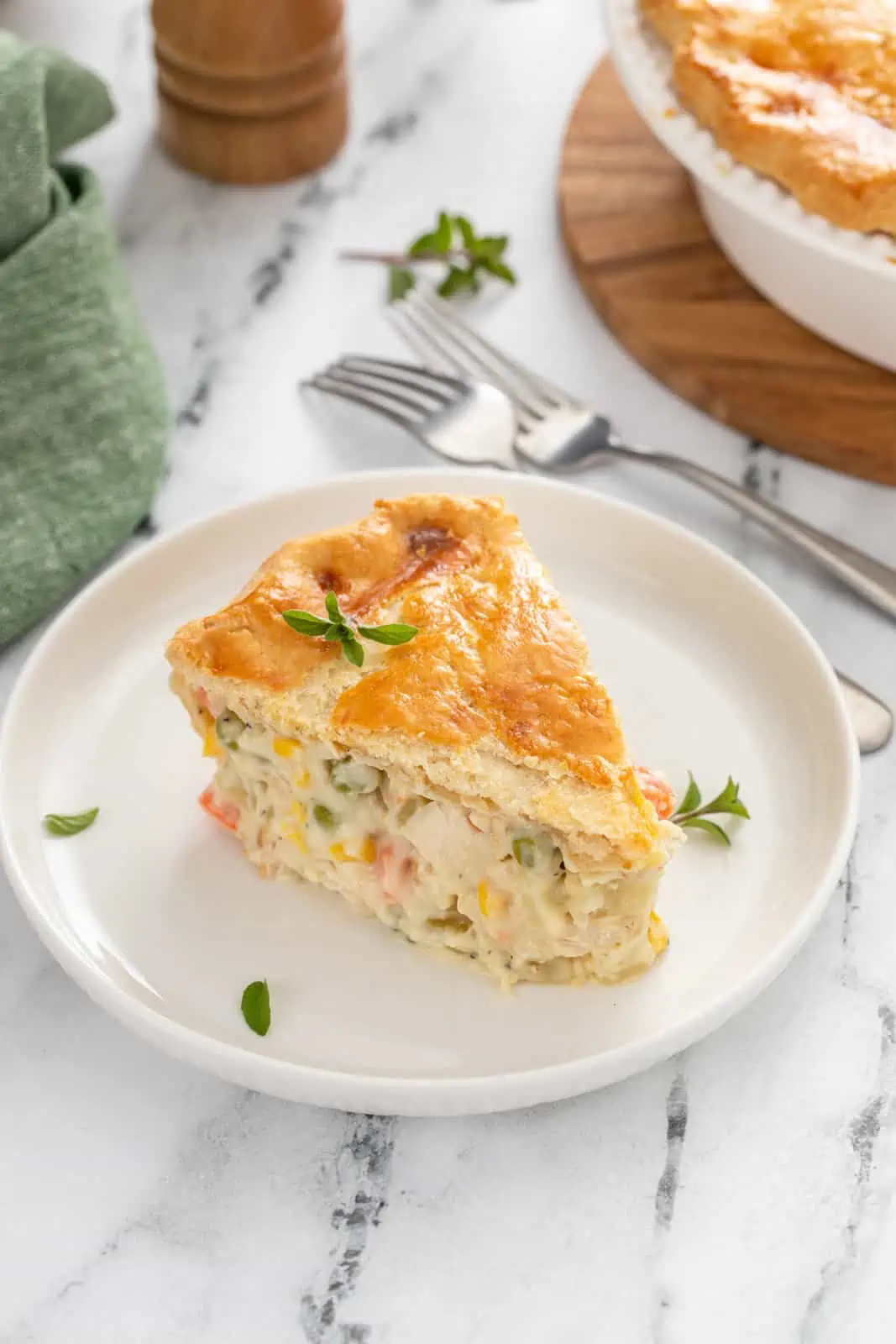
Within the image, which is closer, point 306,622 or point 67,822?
point 306,622

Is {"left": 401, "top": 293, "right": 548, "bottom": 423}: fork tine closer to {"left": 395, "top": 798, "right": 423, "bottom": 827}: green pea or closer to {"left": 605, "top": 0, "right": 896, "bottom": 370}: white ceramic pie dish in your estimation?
{"left": 605, "top": 0, "right": 896, "bottom": 370}: white ceramic pie dish

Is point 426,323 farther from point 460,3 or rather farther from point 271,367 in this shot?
point 460,3

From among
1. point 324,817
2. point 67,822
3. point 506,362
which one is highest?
point 506,362

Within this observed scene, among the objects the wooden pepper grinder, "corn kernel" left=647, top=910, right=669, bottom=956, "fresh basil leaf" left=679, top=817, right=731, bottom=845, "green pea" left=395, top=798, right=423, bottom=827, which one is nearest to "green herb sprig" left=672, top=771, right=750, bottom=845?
"fresh basil leaf" left=679, top=817, right=731, bottom=845

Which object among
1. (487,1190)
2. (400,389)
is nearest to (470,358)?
(400,389)

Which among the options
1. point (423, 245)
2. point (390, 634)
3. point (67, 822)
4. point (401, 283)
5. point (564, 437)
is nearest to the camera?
point (390, 634)

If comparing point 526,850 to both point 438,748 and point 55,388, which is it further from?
point 55,388
